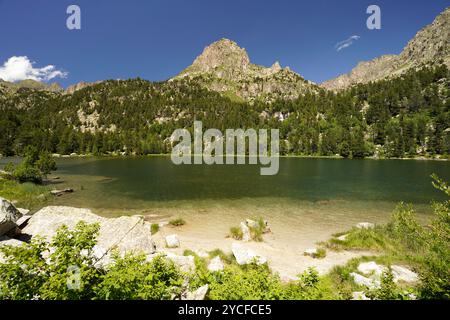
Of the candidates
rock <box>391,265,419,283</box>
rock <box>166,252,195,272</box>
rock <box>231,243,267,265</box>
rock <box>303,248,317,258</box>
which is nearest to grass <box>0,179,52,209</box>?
rock <box>166,252,195,272</box>

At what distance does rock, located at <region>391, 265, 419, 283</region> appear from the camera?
14055 millimetres

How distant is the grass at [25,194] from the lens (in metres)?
36.8

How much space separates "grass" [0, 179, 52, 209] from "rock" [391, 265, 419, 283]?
42.7 m

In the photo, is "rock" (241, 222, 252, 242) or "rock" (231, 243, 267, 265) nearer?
"rock" (231, 243, 267, 265)

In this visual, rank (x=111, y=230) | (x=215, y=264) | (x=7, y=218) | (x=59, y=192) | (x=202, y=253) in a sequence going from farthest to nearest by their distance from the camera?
(x=59, y=192) < (x=202, y=253) < (x=111, y=230) < (x=215, y=264) < (x=7, y=218)

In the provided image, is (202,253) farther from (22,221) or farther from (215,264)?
(22,221)

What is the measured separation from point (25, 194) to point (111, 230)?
33967 mm

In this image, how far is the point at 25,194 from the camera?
40625 millimetres

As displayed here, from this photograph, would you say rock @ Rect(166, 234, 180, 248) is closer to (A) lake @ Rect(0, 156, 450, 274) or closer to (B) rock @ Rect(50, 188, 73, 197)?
(A) lake @ Rect(0, 156, 450, 274)

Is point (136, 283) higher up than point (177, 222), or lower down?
higher up

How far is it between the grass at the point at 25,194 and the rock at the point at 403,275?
42.7 m

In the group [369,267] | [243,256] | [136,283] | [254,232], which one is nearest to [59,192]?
[254,232]

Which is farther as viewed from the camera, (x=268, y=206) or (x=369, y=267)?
(x=268, y=206)
